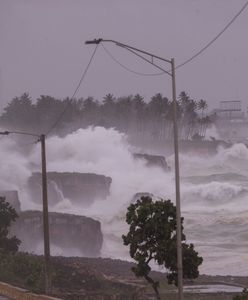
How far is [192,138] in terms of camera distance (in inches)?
7219

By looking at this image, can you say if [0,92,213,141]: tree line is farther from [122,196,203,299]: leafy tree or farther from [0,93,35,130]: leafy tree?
[122,196,203,299]: leafy tree

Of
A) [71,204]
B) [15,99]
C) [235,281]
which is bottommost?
[235,281]

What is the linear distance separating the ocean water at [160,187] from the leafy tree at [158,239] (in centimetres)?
3023

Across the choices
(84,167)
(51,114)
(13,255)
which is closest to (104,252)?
(13,255)

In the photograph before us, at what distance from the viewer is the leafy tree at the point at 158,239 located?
2792 cm

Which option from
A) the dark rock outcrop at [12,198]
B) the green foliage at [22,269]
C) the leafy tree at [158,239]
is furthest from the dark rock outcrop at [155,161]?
the leafy tree at [158,239]

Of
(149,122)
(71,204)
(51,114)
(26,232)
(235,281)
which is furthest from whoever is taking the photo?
(149,122)

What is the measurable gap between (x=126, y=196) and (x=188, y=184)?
2866 centimetres

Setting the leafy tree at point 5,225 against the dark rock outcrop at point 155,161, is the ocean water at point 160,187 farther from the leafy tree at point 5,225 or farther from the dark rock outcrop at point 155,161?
the leafy tree at point 5,225

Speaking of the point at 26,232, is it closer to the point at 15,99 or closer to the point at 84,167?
the point at 84,167

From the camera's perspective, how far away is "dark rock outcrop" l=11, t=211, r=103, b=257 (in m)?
69.3

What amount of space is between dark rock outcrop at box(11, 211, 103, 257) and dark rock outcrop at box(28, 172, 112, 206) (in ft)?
85.7

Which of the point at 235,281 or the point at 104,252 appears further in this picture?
the point at 104,252

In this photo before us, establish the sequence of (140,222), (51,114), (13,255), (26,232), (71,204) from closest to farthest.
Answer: (140,222) < (13,255) < (26,232) < (71,204) < (51,114)
